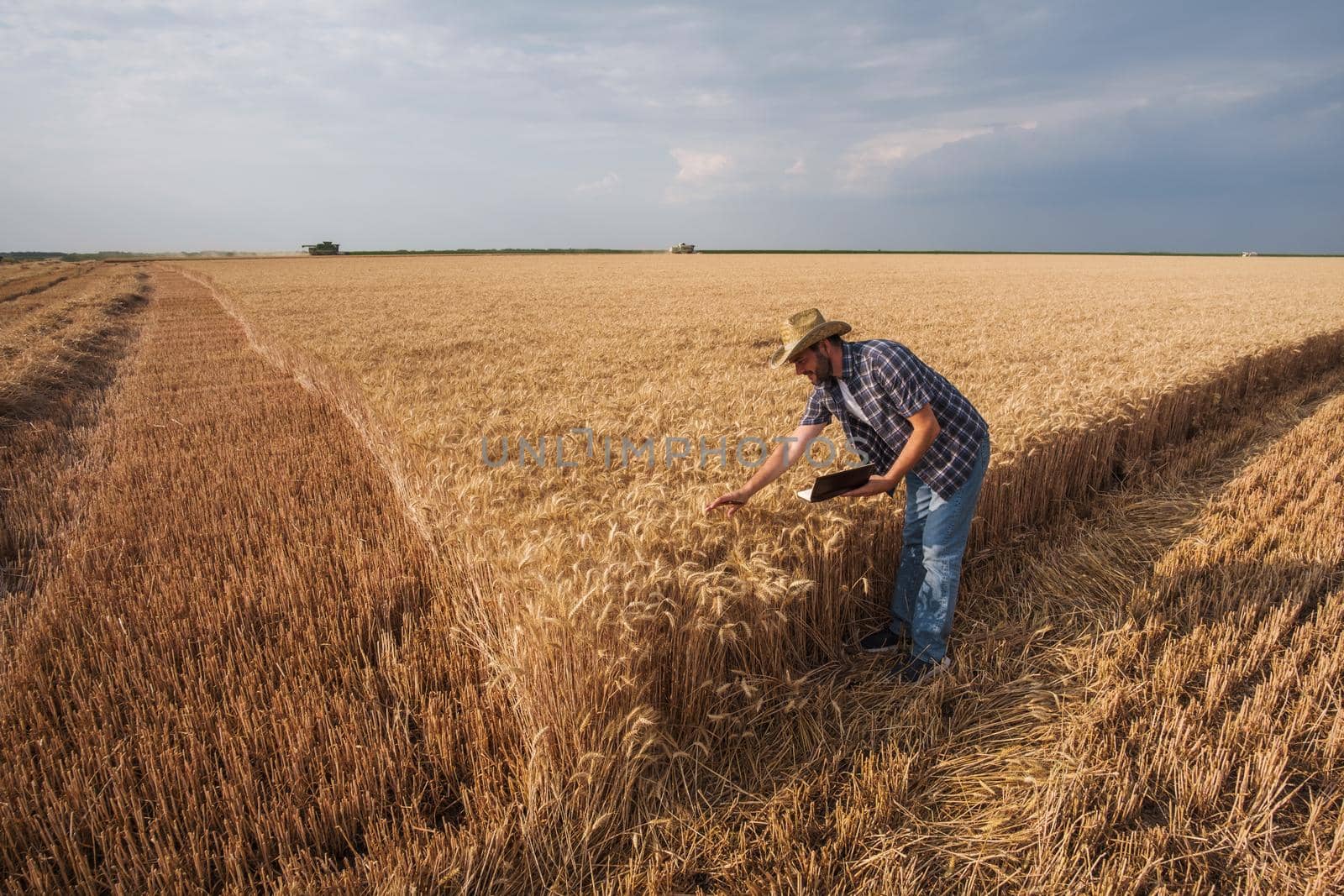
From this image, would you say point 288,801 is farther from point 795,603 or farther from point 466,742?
point 795,603

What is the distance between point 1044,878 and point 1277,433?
23.2 ft

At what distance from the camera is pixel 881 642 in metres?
3.63

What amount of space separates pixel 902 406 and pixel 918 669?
1.43 meters

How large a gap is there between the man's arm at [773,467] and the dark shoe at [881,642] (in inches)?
41.8

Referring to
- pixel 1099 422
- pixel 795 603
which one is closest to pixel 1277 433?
pixel 1099 422

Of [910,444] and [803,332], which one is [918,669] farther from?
[803,332]

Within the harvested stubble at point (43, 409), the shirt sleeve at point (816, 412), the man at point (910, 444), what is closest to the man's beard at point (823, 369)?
the man at point (910, 444)

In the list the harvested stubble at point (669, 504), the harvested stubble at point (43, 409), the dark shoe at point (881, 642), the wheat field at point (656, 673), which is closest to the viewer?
the wheat field at point (656, 673)

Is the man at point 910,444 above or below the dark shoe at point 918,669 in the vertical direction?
above

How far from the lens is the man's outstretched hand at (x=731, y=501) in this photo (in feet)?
11.0

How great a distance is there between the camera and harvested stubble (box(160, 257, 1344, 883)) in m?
2.62

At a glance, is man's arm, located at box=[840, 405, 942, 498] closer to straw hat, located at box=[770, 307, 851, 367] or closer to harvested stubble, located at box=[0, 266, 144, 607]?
straw hat, located at box=[770, 307, 851, 367]

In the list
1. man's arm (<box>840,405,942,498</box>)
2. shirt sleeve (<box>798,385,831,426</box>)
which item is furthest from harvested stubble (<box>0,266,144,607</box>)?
man's arm (<box>840,405,942,498</box>)

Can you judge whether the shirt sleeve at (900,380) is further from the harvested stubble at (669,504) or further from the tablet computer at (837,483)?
the harvested stubble at (669,504)
